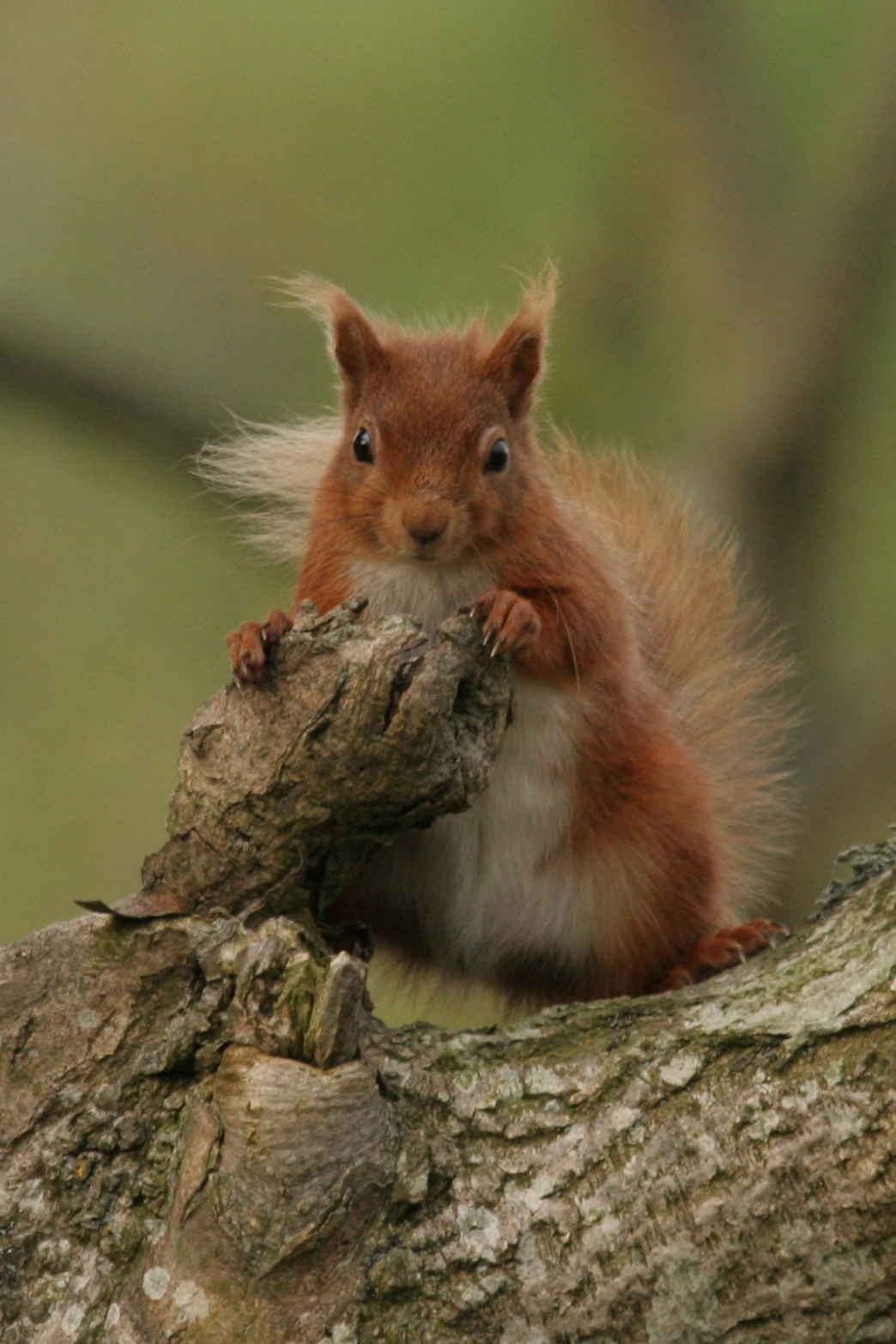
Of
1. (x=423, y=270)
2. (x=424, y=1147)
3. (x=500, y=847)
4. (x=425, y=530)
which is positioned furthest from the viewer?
(x=423, y=270)

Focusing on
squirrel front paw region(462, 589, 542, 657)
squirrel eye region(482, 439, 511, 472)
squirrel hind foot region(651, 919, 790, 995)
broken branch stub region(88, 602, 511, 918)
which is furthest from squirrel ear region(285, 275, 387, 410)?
squirrel hind foot region(651, 919, 790, 995)

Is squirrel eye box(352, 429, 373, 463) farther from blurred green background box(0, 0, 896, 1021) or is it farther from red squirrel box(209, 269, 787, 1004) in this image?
blurred green background box(0, 0, 896, 1021)

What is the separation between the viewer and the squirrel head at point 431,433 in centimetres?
264

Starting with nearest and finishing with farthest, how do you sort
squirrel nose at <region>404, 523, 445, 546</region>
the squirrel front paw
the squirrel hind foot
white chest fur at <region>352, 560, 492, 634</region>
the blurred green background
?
the squirrel front paw < squirrel nose at <region>404, 523, 445, 546</region> < the squirrel hind foot < white chest fur at <region>352, 560, 492, 634</region> < the blurred green background

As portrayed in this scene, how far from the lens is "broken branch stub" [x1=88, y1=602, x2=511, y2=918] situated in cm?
213

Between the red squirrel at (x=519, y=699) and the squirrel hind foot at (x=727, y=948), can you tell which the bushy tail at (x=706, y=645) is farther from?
the squirrel hind foot at (x=727, y=948)

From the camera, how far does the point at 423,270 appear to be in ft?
14.6

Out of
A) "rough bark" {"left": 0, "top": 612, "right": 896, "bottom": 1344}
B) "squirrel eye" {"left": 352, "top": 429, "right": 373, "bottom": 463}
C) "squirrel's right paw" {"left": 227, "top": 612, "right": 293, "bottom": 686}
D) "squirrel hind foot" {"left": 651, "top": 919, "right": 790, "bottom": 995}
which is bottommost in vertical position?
"rough bark" {"left": 0, "top": 612, "right": 896, "bottom": 1344}

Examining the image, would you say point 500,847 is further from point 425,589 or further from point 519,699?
point 425,589

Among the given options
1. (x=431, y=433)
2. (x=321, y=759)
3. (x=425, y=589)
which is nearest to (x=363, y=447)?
(x=431, y=433)

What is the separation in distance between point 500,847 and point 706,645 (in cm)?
101

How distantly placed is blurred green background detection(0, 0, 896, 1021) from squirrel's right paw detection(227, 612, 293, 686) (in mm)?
1741

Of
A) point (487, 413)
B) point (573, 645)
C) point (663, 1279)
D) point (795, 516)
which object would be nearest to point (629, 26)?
point (795, 516)

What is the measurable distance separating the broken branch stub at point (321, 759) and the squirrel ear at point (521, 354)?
779 mm
